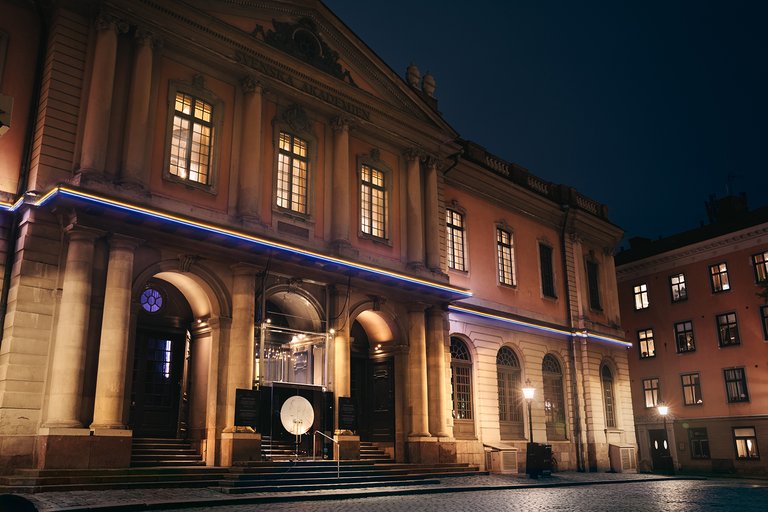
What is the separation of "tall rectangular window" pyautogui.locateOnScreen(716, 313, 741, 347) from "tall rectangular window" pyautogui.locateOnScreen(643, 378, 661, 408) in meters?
4.67

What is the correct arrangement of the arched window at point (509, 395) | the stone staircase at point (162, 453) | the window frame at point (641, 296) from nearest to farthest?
1. the stone staircase at point (162, 453)
2. the arched window at point (509, 395)
3. the window frame at point (641, 296)

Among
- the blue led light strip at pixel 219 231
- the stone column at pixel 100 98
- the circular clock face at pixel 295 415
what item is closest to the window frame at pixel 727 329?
the blue led light strip at pixel 219 231

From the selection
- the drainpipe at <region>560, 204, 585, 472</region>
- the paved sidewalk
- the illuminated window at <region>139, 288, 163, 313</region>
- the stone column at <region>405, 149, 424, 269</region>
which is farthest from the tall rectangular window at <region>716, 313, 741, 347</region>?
the illuminated window at <region>139, 288, 163, 313</region>

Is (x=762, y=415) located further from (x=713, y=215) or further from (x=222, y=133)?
(x=222, y=133)

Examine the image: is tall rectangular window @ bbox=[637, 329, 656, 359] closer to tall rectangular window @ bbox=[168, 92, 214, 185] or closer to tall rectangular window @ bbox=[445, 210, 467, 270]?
tall rectangular window @ bbox=[445, 210, 467, 270]

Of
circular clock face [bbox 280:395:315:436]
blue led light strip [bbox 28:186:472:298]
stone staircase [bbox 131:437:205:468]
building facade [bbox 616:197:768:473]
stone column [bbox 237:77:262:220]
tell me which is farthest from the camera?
building facade [bbox 616:197:768:473]

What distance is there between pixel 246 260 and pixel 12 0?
26.9 feet

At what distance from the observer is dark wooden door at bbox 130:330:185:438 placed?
18219mm

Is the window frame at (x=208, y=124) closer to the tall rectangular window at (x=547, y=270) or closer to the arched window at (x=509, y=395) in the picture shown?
the arched window at (x=509, y=395)

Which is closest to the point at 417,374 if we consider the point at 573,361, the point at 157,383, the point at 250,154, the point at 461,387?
the point at 461,387

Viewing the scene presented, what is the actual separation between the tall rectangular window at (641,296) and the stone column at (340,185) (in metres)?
25.7

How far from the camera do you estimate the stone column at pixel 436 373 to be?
73.8 feet

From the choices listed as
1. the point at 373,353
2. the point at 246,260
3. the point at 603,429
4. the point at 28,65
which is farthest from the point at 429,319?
the point at 28,65

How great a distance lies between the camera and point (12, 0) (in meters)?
16.7
